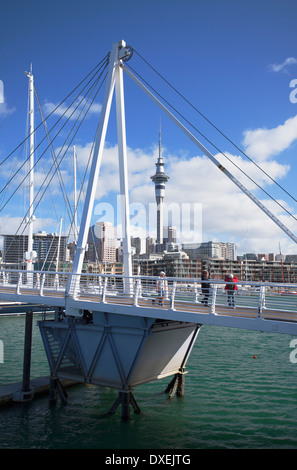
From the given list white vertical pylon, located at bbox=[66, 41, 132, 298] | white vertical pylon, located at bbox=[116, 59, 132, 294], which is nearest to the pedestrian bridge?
white vertical pylon, located at bbox=[66, 41, 132, 298]

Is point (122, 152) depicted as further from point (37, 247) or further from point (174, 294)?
point (37, 247)

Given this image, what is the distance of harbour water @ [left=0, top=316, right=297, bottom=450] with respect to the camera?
16.8m

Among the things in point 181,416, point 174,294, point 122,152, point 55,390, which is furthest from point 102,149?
point 181,416

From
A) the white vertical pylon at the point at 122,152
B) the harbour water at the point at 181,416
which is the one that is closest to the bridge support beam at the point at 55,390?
the harbour water at the point at 181,416

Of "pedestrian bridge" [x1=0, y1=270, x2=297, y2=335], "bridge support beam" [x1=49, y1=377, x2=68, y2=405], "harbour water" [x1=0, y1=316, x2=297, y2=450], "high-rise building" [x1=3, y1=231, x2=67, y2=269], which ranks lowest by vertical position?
"harbour water" [x1=0, y1=316, x2=297, y2=450]

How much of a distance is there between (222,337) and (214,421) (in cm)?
2566

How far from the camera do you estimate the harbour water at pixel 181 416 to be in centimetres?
1675

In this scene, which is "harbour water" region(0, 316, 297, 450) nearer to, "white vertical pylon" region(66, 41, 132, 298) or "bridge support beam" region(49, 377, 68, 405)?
"bridge support beam" region(49, 377, 68, 405)

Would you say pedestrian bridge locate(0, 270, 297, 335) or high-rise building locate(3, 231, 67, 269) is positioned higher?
high-rise building locate(3, 231, 67, 269)

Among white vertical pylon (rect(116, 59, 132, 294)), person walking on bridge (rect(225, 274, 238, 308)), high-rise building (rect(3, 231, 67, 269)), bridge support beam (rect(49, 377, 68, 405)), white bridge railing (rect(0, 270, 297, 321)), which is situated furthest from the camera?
high-rise building (rect(3, 231, 67, 269))
